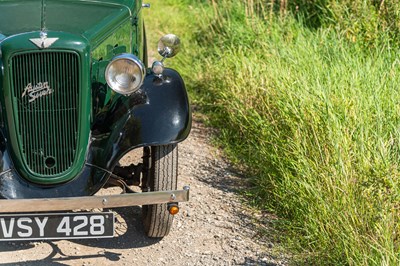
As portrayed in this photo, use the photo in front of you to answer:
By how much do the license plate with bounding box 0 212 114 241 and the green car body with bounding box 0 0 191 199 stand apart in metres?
0.18

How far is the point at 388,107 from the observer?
17.4 feet

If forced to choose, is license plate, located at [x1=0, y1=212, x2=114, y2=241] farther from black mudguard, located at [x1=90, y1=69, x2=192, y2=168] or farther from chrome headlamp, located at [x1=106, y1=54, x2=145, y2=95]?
chrome headlamp, located at [x1=106, y1=54, x2=145, y2=95]

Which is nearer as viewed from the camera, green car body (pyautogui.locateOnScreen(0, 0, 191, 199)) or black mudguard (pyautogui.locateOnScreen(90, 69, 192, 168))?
green car body (pyautogui.locateOnScreen(0, 0, 191, 199))

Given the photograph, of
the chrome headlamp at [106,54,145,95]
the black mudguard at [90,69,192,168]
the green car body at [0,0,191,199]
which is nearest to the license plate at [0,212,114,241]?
the green car body at [0,0,191,199]

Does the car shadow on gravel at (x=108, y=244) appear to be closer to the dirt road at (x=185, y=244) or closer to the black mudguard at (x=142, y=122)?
the dirt road at (x=185, y=244)

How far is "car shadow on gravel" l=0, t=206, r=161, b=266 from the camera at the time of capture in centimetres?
446

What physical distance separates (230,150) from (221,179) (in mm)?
498

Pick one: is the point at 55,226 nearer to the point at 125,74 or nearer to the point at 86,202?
the point at 86,202

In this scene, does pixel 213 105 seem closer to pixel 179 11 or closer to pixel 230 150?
pixel 230 150

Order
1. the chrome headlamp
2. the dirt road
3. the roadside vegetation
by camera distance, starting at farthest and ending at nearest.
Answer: the dirt road → the roadside vegetation → the chrome headlamp

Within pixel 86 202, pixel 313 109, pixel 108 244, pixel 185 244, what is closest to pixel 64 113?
pixel 86 202

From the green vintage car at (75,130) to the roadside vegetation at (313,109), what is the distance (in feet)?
2.84

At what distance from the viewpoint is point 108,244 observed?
183 inches

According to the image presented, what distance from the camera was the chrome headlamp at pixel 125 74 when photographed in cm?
419
